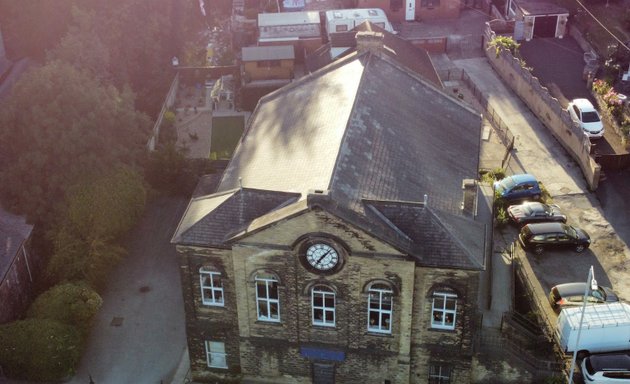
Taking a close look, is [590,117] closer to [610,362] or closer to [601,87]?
[601,87]

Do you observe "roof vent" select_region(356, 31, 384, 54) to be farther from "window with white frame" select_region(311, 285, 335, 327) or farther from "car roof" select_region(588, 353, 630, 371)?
"car roof" select_region(588, 353, 630, 371)

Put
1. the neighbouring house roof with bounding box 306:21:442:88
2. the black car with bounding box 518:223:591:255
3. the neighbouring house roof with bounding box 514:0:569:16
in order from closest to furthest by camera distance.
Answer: the black car with bounding box 518:223:591:255, the neighbouring house roof with bounding box 306:21:442:88, the neighbouring house roof with bounding box 514:0:569:16

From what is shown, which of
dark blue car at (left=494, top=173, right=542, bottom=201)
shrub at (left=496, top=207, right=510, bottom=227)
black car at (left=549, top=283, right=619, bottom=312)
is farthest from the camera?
dark blue car at (left=494, top=173, right=542, bottom=201)

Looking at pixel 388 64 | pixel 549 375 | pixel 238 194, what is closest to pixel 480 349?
pixel 549 375

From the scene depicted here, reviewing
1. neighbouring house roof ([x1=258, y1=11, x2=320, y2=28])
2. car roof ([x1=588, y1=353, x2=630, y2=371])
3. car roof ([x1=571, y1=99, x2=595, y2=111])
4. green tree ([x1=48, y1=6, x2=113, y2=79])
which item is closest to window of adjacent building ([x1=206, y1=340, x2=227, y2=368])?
car roof ([x1=588, y1=353, x2=630, y2=371])

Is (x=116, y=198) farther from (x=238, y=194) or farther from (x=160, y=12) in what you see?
(x=160, y=12)

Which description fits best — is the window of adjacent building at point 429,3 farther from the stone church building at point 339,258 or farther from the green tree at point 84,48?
the stone church building at point 339,258

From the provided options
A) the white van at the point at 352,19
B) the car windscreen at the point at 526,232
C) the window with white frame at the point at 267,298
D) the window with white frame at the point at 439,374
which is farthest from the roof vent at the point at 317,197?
the white van at the point at 352,19
